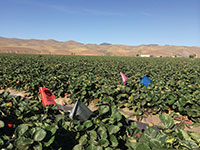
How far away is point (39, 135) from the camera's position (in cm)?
150

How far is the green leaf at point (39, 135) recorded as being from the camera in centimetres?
147

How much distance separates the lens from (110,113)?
2252 mm

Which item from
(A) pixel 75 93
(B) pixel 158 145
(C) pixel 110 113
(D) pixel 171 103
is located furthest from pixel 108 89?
(B) pixel 158 145

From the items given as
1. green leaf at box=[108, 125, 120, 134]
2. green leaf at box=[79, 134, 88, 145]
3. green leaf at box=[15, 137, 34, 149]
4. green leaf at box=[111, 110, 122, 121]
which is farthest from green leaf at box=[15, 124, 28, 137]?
green leaf at box=[111, 110, 122, 121]

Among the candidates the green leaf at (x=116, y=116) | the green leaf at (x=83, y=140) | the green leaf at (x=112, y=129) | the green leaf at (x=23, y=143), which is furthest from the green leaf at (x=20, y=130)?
the green leaf at (x=116, y=116)

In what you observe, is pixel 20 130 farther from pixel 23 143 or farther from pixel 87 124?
pixel 87 124

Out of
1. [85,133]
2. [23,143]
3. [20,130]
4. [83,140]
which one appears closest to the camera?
[23,143]

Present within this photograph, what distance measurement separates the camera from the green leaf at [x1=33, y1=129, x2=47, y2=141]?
1474 mm

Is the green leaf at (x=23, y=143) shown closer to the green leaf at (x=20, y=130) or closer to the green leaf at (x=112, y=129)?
the green leaf at (x=20, y=130)

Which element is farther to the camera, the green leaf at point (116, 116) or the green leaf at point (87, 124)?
the green leaf at point (116, 116)

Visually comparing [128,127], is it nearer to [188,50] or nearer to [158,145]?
[158,145]

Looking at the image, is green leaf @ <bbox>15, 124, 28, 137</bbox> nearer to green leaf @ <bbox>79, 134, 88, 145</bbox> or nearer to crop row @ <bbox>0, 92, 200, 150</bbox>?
crop row @ <bbox>0, 92, 200, 150</bbox>

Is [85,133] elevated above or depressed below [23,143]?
below

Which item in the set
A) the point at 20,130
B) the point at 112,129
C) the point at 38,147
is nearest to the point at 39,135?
the point at 38,147
